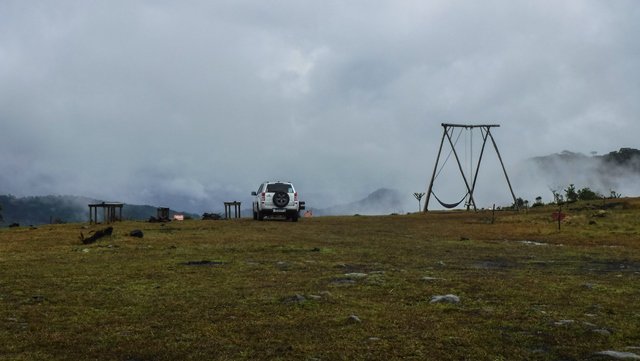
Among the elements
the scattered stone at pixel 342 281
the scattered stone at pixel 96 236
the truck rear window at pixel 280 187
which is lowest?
the scattered stone at pixel 342 281

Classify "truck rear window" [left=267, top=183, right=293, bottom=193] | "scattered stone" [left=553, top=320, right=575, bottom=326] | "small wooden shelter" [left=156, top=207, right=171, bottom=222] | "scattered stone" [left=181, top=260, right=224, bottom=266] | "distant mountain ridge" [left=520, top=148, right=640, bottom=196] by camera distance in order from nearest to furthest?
"scattered stone" [left=553, top=320, right=575, bottom=326], "scattered stone" [left=181, top=260, right=224, bottom=266], "truck rear window" [left=267, top=183, right=293, bottom=193], "small wooden shelter" [left=156, top=207, right=171, bottom=222], "distant mountain ridge" [left=520, top=148, right=640, bottom=196]

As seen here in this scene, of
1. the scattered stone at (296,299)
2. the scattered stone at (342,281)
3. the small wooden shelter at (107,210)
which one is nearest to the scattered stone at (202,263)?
the scattered stone at (342,281)

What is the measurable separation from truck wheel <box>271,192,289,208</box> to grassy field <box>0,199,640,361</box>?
64.8ft

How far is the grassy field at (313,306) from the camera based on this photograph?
6117mm

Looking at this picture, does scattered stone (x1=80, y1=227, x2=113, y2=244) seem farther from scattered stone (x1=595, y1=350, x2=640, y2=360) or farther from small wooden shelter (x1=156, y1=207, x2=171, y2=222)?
small wooden shelter (x1=156, y1=207, x2=171, y2=222)

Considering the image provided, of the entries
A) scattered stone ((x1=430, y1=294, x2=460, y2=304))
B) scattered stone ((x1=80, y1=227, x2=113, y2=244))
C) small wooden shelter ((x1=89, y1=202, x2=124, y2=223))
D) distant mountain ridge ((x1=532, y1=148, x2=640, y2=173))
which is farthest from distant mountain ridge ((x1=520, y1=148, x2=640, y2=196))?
scattered stone ((x1=430, y1=294, x2=460, y2=304))

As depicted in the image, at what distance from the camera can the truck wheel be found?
35875 mm

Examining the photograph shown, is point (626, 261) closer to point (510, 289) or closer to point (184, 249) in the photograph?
point (510, 289)

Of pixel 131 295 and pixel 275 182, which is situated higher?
pixel 275 182

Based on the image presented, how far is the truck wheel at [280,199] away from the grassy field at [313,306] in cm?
1974

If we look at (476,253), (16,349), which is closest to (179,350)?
(16,349)

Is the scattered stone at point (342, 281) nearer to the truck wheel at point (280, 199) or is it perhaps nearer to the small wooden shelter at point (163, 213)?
the truck wheel at point (280, 199)

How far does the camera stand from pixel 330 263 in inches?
532

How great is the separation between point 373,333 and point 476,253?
10804mm
